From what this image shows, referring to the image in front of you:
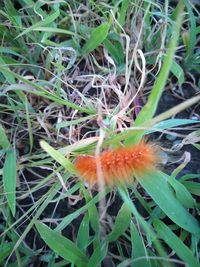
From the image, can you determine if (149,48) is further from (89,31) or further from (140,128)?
(140,128)

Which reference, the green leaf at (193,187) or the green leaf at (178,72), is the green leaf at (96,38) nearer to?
the green leaf at (178,72)

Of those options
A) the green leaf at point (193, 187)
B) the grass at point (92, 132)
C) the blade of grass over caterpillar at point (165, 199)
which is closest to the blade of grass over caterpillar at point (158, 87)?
the grass at point (92, 132)

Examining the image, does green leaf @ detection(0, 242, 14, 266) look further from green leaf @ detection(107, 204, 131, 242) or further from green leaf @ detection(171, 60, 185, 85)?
green leaf @ detection(171, 60, 185, 85)

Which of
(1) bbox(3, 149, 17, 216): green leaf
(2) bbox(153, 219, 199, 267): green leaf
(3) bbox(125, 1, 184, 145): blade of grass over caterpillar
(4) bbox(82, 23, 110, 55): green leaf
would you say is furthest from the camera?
(4) bbox(82, 23, 110, 55): green leaf

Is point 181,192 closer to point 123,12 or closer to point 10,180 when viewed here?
point 10,180

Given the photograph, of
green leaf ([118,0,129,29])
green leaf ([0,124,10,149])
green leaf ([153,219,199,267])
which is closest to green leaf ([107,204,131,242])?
green leaf ([153,219,199,267])

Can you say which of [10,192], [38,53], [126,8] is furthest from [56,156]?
[126,8]

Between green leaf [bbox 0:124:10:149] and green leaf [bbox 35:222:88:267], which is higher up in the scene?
green leaf [bbox 0:124:10:149]
